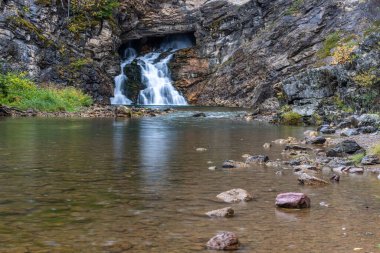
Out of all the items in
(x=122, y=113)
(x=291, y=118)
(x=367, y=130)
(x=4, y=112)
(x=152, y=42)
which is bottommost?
(x=367, y=130)

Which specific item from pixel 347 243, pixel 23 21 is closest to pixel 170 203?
pixel 347 243

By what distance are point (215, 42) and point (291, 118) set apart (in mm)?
33870

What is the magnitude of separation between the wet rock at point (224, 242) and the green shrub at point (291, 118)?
75.0 ft

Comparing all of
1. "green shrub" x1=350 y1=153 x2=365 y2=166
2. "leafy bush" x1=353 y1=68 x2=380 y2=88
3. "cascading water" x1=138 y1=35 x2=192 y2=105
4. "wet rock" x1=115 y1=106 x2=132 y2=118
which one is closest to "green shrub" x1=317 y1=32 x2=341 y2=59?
"leafy bush" x1=353 y1=68 x2=380 y2=88

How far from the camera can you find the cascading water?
54.3 metres

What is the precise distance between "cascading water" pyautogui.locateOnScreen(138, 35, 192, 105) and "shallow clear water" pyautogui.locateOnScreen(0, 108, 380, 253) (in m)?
41.8

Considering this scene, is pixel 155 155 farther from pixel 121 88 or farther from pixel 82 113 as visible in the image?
pixel 121 88

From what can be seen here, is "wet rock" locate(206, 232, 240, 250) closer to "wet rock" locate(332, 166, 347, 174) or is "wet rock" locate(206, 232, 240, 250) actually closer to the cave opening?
"wet rock" locate(332, 166, 347, 174)

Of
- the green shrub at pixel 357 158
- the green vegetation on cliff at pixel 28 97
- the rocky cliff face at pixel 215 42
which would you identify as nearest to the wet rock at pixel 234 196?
the green shrub at pixel 357 158

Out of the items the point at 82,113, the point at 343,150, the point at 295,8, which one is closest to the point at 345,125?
the point at 343,150

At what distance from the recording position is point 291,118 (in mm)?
27547

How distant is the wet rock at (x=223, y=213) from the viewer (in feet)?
20.9

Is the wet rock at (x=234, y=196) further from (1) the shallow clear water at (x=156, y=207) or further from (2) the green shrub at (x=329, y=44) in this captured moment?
(2) the green shrub at (x=329, y=44)

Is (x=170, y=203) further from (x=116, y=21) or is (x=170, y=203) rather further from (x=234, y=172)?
(x=116, y=21)
